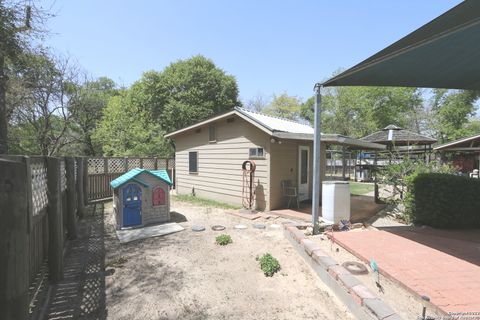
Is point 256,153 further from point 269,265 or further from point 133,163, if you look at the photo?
point 133,163

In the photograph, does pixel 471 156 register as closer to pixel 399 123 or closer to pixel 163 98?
pixel 399 123

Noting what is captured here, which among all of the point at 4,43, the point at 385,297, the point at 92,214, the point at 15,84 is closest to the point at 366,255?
the point at 385,297

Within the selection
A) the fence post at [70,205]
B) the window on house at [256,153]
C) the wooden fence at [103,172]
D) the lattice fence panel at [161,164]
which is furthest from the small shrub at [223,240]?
the lattice fence panel at [161,164]

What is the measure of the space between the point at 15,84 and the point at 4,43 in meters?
3.27

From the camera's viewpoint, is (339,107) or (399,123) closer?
(339,107)

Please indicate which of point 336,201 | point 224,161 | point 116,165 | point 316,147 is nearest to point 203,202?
point 224,161

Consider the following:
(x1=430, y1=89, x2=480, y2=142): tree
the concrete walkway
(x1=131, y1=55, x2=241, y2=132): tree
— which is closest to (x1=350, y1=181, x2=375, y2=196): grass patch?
the concrete walkway

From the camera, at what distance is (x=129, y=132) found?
19.4 meters

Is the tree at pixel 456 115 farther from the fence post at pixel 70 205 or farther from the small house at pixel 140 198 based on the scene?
the fence post at pixel 70 205

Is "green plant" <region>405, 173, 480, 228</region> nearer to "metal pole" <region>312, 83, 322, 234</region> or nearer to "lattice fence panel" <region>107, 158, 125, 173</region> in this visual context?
"metal pole" <region>312, 83, 322, 234</region>

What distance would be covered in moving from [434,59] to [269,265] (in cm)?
392

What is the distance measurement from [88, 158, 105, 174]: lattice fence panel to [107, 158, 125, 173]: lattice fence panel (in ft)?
0.88

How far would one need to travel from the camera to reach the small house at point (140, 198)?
613 cm

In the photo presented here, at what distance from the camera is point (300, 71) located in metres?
19.6
